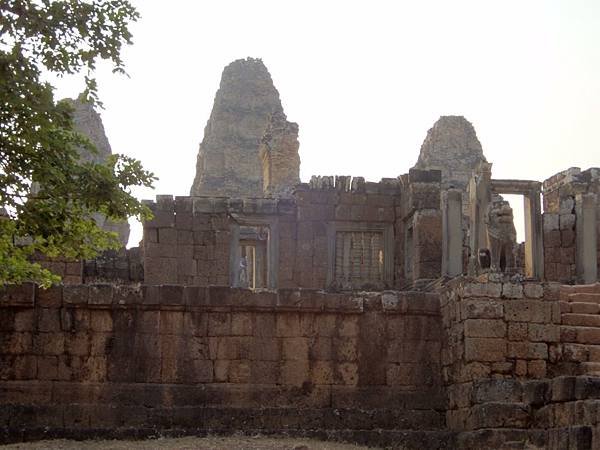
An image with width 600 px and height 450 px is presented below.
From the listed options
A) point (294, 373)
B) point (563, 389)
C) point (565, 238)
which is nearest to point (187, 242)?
point (565, 238)

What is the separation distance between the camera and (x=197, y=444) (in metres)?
13.2

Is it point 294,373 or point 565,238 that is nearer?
point 294,373

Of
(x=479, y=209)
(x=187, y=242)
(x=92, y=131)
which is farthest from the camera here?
(x=92, y=131)

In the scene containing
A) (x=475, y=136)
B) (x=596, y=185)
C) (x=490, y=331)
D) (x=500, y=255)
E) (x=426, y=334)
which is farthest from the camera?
(x=475, y=136)

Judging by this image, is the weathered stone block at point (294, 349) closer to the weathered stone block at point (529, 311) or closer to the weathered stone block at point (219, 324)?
the weathered stone block at point (219, 324)

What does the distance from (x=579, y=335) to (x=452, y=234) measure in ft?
23.0

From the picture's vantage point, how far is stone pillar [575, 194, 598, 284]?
2214cm

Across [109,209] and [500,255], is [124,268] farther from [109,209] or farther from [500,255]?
[109,209]

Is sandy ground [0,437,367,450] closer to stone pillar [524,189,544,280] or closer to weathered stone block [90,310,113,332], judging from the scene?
weathered stone block [90,310,113,332]

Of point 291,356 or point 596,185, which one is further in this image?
point 596,185

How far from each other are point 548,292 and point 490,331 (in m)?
0.99

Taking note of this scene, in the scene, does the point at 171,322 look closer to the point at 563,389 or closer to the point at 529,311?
the point at 529,311

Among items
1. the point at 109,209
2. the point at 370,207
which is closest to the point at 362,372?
the point at 109,209

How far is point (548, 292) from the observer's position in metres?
14.4
